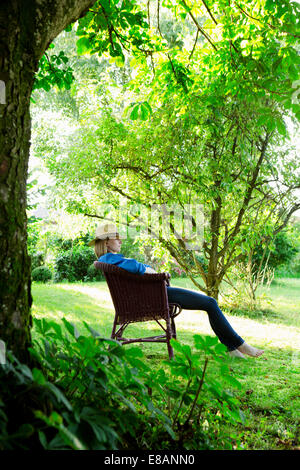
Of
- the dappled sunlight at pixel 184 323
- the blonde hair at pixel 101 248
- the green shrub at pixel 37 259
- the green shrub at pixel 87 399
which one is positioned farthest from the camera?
the green shrub at pixel 37 259

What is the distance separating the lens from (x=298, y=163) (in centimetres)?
579

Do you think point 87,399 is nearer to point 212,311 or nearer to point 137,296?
point 137,296

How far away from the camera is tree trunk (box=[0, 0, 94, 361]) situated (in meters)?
1.28

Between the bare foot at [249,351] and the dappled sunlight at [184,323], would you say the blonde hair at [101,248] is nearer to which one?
the dappled sunlight at [184,323]

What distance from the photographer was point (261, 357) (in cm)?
343

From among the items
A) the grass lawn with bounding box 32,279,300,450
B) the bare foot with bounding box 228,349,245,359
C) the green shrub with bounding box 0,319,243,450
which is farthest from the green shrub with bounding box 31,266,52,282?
the green shrub with bounding box 0,319,243,450

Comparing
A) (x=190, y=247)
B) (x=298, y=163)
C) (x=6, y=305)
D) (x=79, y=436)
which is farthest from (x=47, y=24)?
(x=298, y=163)

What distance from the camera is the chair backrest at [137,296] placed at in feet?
10.1

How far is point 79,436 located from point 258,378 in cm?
217

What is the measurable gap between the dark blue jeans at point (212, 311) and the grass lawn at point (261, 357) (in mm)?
188

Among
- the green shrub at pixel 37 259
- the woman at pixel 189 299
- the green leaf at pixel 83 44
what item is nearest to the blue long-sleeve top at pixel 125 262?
the woman at pixel 189 299

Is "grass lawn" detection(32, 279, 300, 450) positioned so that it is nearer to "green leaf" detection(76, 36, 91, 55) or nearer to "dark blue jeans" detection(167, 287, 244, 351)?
"dark blue jeans" detection(167, 287, 244, 351)

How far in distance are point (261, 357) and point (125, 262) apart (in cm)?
163

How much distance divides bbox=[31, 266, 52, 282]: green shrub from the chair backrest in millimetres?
9309
